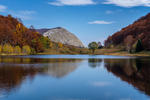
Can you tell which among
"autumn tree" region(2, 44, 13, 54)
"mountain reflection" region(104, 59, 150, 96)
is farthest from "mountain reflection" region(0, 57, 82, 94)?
"autumn tree" region(2, 44, 13, 54)

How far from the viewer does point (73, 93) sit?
20.6 meters


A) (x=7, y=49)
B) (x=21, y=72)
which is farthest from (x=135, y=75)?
(x=7, y=49)

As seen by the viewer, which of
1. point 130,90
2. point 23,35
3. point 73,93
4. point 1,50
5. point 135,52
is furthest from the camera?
point 23,35

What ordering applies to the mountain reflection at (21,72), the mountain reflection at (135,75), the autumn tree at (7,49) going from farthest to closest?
the autumn tree at (7,49), the mountain reflection at (135,75), the mountain reflection at (21,72)

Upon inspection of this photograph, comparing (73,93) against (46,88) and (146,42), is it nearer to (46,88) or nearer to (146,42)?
(46,88)

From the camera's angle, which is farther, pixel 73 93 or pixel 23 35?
pixel 23 35

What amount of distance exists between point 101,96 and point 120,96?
1.92 meters

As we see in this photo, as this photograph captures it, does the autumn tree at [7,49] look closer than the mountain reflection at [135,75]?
No

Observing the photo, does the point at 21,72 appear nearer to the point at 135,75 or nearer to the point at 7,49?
the point at 135,75

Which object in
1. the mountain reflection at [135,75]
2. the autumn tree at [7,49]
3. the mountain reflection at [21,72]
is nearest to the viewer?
the mountain reflection at [21,72]

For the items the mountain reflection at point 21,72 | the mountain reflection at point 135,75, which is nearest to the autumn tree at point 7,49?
the mountain reflection at point 21,72

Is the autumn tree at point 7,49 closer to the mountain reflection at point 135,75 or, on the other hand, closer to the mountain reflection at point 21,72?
the mountain reflection at point 21,72

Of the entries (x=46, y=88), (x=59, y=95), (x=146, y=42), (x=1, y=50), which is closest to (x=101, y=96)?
(x=59, y=95)

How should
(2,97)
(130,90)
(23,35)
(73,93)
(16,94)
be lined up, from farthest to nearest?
(23,35), (130,90), (73,93), (16,94), (2,97)
